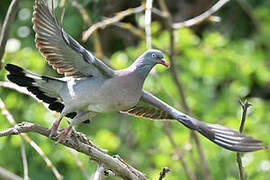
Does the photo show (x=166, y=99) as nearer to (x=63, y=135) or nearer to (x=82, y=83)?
(x=82, y=83)

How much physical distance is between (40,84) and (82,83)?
0.29m

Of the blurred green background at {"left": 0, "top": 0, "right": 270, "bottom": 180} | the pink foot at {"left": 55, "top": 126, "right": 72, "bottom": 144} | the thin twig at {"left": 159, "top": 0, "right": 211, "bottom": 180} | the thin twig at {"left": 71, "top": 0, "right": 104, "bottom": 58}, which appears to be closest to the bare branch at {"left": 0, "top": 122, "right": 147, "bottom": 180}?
the pink foot at {"left": 55, "top": 126, "right": 72, "bottom": 144}

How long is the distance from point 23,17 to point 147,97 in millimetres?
3404

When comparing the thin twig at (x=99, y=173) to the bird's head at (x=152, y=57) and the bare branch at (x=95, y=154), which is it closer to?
the bare branch at (x=95, y=154)

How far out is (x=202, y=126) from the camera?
354 cm

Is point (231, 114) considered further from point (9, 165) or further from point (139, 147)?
point (9, 165)

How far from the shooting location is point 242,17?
773cm

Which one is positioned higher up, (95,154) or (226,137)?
(226,137)

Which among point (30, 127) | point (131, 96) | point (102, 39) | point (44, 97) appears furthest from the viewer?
point (102, 39)

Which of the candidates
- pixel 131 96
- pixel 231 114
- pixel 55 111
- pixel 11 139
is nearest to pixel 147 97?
pixel 131 96

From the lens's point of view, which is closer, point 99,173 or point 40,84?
point 99,173

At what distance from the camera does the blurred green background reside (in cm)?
564

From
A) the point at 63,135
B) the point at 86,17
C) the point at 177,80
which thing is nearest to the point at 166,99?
the point at 177,80

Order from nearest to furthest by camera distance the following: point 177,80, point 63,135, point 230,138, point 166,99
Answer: point 63,135 → point 230,138 → point 177,80 → point 166,99
